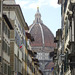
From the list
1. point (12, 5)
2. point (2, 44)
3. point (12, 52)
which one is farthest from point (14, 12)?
point (2, 44)

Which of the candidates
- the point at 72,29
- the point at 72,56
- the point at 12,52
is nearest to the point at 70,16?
the point at 72,29

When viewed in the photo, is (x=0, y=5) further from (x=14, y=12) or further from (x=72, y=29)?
(x=14, y=12)

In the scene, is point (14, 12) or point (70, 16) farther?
point (14, 12)

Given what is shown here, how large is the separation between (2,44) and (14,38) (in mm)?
10616

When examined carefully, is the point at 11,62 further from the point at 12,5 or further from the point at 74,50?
the point at 74,50

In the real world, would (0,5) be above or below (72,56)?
above

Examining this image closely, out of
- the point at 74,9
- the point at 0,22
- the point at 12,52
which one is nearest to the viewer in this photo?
the point at 74,9

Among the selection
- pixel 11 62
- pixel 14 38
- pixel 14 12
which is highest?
pixel 14 12

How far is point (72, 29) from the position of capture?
77.9 feet

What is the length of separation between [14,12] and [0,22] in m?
13.7

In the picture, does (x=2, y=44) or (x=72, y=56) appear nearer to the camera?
(x=72, y=56)

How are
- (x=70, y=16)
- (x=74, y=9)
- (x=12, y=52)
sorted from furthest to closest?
(x=12, y=52), (x=70, y=16), (x=74, y=9)

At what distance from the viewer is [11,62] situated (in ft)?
144

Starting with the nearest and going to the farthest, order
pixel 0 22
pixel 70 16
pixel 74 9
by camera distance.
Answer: pixel 74 9 → pixel 70 16 → pixel 0 22
